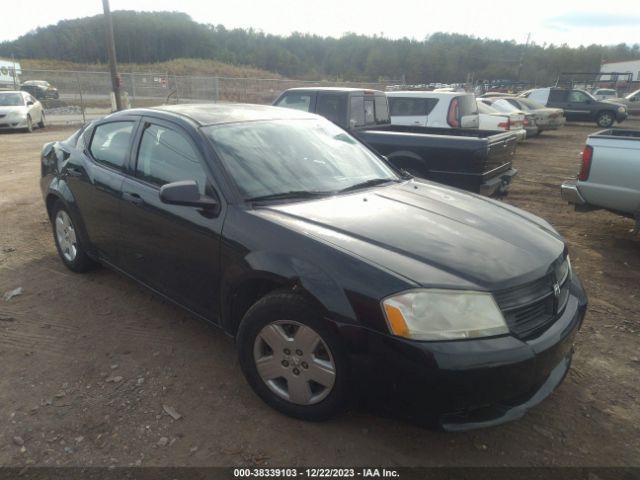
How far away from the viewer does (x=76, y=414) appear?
105 inches

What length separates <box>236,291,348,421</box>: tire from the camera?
235cm

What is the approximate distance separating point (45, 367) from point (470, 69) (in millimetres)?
89633

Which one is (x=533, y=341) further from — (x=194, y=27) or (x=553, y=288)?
(x=194, y=27)

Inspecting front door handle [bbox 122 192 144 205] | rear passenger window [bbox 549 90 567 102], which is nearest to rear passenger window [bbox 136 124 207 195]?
front door handle [bbox 122 192 144 205]

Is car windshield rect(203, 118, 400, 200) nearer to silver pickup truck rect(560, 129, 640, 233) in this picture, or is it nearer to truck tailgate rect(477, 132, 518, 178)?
truck tailgate rect(477, 132, 518, 178)

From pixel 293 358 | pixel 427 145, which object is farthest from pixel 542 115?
pixel 293 358

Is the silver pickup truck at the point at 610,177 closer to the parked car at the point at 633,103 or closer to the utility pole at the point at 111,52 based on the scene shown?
the utility pole at the point at 111,52

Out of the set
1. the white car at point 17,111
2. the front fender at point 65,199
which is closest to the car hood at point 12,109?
the white car at point 17,111

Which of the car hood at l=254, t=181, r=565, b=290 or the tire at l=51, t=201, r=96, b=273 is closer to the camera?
the car hood at l=254, t=181, r=565, b=290

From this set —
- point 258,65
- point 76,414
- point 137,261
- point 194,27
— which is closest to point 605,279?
point 137,261

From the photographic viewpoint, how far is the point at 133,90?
2559 cm

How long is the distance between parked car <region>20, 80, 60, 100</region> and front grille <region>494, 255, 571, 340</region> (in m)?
27.5

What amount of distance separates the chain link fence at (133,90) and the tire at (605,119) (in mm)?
17612

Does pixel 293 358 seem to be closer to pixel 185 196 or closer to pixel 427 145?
pixel 185 196
